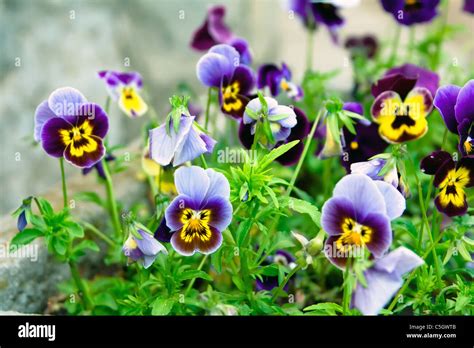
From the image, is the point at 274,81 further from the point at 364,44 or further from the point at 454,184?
the point at 364,44

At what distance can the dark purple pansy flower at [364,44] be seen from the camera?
2467mm

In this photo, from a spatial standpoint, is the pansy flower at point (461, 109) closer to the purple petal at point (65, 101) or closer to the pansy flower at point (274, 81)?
the pansy flower at point (274, 81)

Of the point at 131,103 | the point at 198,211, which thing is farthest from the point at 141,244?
the point at 131,103

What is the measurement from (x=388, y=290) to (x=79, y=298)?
0.82 meters

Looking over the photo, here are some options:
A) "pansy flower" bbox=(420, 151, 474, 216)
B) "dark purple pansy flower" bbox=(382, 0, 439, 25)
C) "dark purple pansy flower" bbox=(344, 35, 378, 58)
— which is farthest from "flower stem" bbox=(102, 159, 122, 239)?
"dark purple pansy flower" bbox=(344, 35, 378, 58)

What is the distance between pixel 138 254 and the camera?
132 centimetres

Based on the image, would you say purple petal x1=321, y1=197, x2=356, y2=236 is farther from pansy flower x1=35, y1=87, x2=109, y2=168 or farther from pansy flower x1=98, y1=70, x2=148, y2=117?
pansy flower x1=98, y1=70, x2=148, y2=117

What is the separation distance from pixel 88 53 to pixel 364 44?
0.90 m

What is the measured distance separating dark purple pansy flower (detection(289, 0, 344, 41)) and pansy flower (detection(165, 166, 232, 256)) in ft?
3.08

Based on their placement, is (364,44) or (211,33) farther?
(364,44)

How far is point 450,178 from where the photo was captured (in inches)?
53.7

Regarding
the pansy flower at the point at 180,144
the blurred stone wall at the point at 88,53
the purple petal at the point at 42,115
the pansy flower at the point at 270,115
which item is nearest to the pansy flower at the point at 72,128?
the purple petal at the point at 42,115

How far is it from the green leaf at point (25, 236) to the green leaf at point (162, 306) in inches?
10.9
